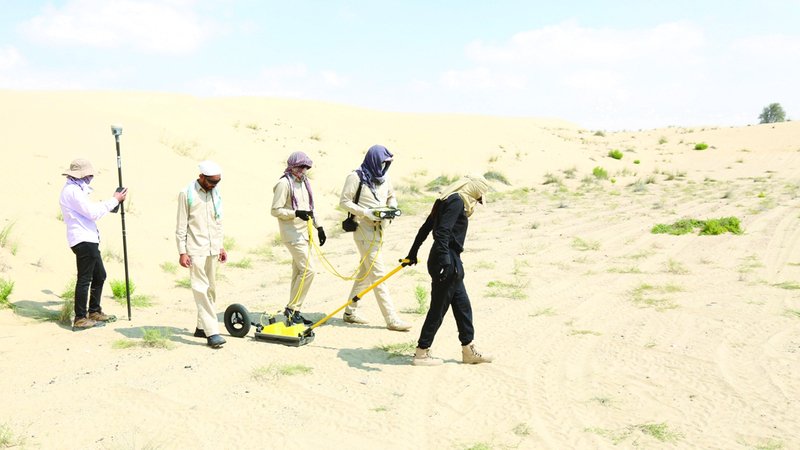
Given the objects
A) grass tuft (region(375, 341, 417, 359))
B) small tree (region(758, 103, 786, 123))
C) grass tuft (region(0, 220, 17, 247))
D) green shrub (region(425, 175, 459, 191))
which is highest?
small tree (region(758, 103, 786, 123))

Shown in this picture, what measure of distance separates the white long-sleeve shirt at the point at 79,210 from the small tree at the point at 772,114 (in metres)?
80.2

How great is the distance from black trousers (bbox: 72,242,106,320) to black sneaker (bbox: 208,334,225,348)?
177cm

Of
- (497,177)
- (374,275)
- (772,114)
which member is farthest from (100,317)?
(772,114)

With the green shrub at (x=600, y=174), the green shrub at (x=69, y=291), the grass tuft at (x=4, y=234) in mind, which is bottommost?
the green shrub at (x=69, y=291)

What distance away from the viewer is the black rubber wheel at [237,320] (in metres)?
6.22

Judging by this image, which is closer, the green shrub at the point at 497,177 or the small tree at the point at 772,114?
the green shrub at the point at 497,177

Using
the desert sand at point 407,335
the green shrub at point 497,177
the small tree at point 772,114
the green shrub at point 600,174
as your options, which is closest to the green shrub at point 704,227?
the desert sand at point 407,335

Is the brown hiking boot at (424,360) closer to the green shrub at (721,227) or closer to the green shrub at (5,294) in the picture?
the green shrub at (5,294)

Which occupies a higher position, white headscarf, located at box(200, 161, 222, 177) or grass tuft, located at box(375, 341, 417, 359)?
white headscarf, located at box(200, 161, 222, 177)

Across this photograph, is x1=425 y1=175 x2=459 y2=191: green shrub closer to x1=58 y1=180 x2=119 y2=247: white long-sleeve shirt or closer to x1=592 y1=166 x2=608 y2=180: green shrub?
x1=592 y1=166 x2=608 y2=180: green shrub

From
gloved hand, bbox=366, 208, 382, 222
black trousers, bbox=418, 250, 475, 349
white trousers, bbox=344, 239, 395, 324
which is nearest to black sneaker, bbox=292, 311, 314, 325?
white trousers, bbox=344, 239, 395, 324

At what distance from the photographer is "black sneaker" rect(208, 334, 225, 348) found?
5.78m

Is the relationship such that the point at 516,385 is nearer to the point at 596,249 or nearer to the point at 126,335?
the point at 126,335

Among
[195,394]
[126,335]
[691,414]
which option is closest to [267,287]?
[126,335]
